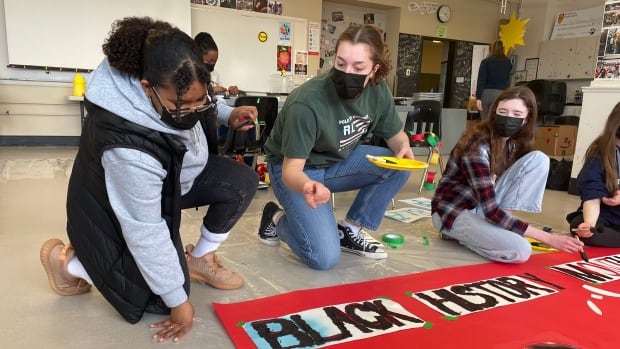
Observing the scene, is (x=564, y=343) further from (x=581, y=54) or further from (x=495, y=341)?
(x=581, y=54)

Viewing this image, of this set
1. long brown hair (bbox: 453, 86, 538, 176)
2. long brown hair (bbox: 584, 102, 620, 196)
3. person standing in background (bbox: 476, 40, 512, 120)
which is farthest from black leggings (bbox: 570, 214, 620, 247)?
person standing in background (bbox: 476, 40, 512, 120)

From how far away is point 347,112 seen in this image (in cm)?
168

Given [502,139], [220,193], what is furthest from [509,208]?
[220,193]

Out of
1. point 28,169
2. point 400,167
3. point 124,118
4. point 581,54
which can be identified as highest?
point 581,54

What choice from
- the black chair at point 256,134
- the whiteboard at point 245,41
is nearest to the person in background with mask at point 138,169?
the black chair at point 256,134

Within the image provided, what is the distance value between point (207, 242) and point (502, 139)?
4.49 feet

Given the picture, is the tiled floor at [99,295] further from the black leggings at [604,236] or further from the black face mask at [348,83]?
the black face mask at [348,83]

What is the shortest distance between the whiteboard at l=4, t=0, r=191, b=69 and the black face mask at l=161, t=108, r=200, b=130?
4.76 metres

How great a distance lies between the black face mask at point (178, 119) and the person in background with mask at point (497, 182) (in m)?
1.19

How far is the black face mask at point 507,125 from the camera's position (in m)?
1.87

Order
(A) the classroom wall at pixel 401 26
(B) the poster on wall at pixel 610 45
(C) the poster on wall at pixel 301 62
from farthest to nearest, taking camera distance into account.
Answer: (C) the poster on wall at pixel 301 62 → (A) the classroom wall at pixel 401 26 → (B) the poster on wall at pixel 610 45

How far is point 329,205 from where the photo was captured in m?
1.76

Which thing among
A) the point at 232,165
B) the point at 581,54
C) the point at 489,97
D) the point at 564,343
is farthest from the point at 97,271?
the point at 581,54

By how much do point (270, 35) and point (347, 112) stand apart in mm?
4840
